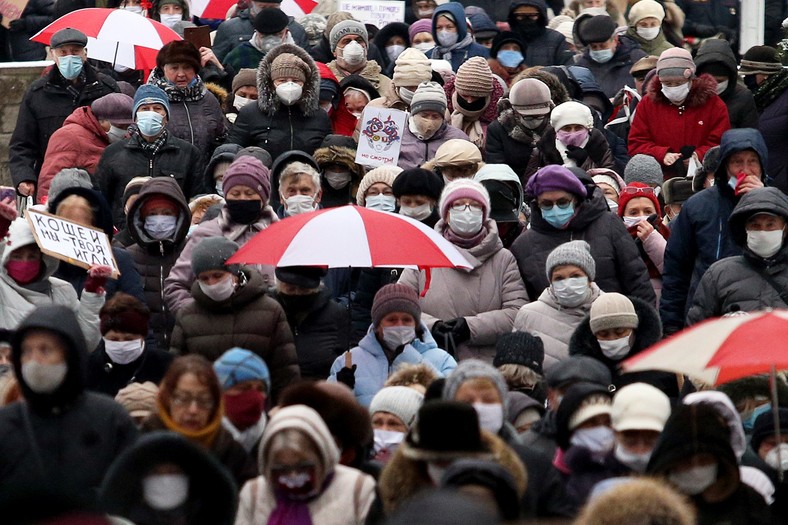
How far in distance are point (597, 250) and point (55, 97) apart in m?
5.41

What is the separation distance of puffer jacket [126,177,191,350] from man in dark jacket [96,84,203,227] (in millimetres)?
1753

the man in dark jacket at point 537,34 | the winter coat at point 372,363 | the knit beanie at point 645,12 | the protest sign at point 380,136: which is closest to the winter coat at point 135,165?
the protest sign at point 380,136

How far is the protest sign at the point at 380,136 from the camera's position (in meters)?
14.6

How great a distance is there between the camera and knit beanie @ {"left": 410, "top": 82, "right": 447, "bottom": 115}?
1505cm

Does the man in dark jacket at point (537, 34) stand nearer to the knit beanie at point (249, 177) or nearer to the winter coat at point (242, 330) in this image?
the knit beanie at point (249, 177)

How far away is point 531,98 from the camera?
1519 centimetres

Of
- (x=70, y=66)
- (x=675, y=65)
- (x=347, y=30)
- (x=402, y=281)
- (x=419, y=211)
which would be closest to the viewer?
(x=402, y=281)

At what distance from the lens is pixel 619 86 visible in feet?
59.8

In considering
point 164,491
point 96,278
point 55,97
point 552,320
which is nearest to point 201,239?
point 96,278

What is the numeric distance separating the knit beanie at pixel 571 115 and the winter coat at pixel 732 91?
162 centimetres

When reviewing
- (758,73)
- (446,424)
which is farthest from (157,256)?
(758,73)

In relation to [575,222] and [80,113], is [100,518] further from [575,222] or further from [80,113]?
[80,113]

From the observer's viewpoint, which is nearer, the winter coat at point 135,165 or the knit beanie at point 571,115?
the winter coat at point 135,165

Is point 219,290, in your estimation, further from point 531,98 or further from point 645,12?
point 645,12
